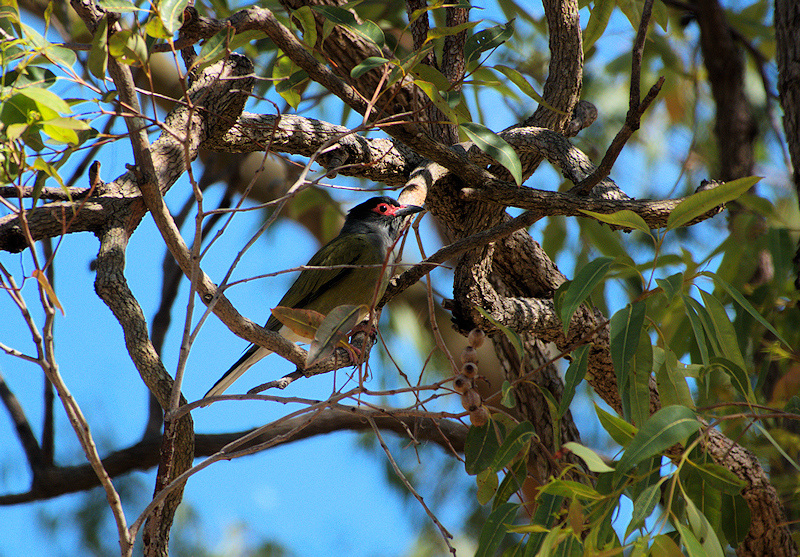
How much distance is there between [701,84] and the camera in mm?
7047

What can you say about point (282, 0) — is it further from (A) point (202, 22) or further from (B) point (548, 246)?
(B) point (548, 246)

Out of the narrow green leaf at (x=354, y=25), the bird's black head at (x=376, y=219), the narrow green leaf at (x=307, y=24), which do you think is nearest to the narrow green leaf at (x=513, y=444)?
the narrow green leaf at (x=354, y=25)

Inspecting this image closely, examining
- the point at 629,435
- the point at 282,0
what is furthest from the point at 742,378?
the point at 282,0

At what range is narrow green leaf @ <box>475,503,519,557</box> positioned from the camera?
1866 mm

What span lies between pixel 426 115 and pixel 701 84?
4.80 meters

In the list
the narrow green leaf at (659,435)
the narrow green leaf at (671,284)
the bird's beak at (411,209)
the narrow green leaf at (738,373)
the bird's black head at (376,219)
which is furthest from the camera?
the bird's black head at (376,219)

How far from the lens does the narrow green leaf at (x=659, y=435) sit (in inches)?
57.5

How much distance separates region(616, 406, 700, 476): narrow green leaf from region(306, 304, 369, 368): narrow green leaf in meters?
0.70

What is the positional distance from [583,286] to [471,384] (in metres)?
0.41

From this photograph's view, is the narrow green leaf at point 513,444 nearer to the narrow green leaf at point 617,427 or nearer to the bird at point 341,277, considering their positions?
the narrow green leaf at point 617,427

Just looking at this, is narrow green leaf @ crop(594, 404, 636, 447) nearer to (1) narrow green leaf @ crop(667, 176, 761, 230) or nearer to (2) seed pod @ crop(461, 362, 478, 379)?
(2) seed pod @ crop(461, 362, 478, 379)

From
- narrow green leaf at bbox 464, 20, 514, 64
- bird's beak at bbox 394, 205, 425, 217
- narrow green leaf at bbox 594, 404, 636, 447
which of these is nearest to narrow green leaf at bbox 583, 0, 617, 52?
narrow green leaf at bbox 464, 20, 514, 64

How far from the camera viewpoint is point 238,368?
355 centimetres

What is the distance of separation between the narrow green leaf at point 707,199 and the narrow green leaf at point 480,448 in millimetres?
804
